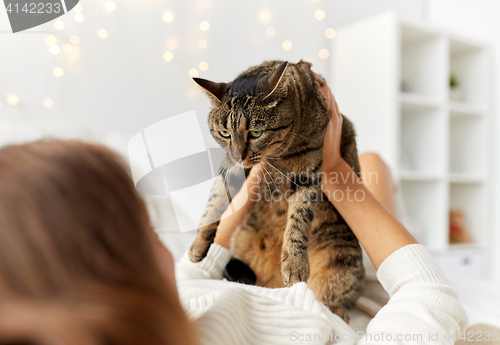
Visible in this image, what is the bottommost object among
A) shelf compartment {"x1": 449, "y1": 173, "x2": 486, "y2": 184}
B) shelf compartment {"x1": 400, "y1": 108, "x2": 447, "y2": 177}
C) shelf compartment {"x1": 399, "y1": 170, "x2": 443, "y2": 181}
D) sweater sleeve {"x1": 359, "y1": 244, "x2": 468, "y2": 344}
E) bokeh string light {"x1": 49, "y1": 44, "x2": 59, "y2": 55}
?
shelf compartment {"x1": 449, "y1": 173, "x2": 486, "y2": 184}

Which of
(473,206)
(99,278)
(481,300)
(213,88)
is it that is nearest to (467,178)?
(473,206)

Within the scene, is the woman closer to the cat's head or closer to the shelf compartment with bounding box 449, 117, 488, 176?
the cat's head

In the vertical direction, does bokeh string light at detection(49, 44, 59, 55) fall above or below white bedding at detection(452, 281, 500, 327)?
above

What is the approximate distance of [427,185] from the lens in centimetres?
265

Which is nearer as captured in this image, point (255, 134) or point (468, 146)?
point (255, 134)

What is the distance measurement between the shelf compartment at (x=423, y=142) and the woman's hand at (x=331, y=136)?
1.83 meters

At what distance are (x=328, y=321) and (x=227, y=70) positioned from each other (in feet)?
5.62

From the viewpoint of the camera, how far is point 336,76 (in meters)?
2.52

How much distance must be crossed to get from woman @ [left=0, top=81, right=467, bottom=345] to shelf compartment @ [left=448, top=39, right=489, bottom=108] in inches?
112

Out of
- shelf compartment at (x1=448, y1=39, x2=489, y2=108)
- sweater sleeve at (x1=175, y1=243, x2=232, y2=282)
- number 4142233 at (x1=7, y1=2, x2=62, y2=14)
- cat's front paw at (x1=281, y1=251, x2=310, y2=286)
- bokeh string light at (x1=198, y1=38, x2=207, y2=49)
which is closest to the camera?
cat's front paw at (x1=281, y1=251, x2=310, y2=286)

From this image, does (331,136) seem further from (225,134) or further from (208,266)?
(208,266)

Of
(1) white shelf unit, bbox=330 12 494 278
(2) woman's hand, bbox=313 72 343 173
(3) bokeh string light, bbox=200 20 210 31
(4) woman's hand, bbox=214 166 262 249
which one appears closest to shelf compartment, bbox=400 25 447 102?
(1) white shelf unit, bbox=330 12 494 278

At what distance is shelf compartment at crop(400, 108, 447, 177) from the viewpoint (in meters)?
2.58

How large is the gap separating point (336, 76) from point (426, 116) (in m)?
0.71
